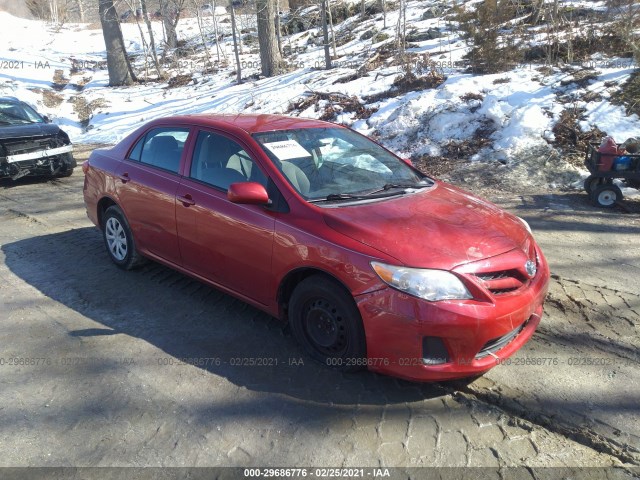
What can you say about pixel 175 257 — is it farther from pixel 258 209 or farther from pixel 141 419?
pixel 141 419

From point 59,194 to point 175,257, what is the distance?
17.4 ft

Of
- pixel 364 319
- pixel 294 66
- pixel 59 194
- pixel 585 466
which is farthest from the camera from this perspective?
pixel 294 66

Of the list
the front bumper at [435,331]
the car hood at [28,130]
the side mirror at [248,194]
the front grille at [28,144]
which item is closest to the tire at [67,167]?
the front grille at [28,144]

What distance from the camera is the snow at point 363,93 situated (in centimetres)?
900

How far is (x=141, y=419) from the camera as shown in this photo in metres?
3.08

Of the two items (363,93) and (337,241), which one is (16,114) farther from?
(337,241)

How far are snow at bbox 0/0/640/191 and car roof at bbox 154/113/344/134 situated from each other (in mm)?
4774

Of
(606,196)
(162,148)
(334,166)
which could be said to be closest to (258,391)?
(334,166)

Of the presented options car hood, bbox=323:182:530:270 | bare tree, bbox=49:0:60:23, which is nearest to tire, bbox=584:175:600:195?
car hood, bbox=323:182:530:270

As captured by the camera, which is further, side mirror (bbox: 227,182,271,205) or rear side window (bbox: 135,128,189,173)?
rear side window (bbox: 135,128,189,173)

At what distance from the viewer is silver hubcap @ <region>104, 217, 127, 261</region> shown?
5.18m

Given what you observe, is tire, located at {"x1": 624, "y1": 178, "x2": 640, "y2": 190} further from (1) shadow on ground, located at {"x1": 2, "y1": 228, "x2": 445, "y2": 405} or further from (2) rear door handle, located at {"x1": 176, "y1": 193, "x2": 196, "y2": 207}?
(2) rear door handle, located at {"x1": 176, "y1": 193, "x2": 196, "y2": 207}

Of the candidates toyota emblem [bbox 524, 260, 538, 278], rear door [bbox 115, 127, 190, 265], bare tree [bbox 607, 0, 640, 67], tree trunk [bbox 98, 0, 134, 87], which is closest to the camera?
toyota emblem [bbox 524, 260, 538, 278]

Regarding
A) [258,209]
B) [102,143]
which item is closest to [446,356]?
[258,209]
